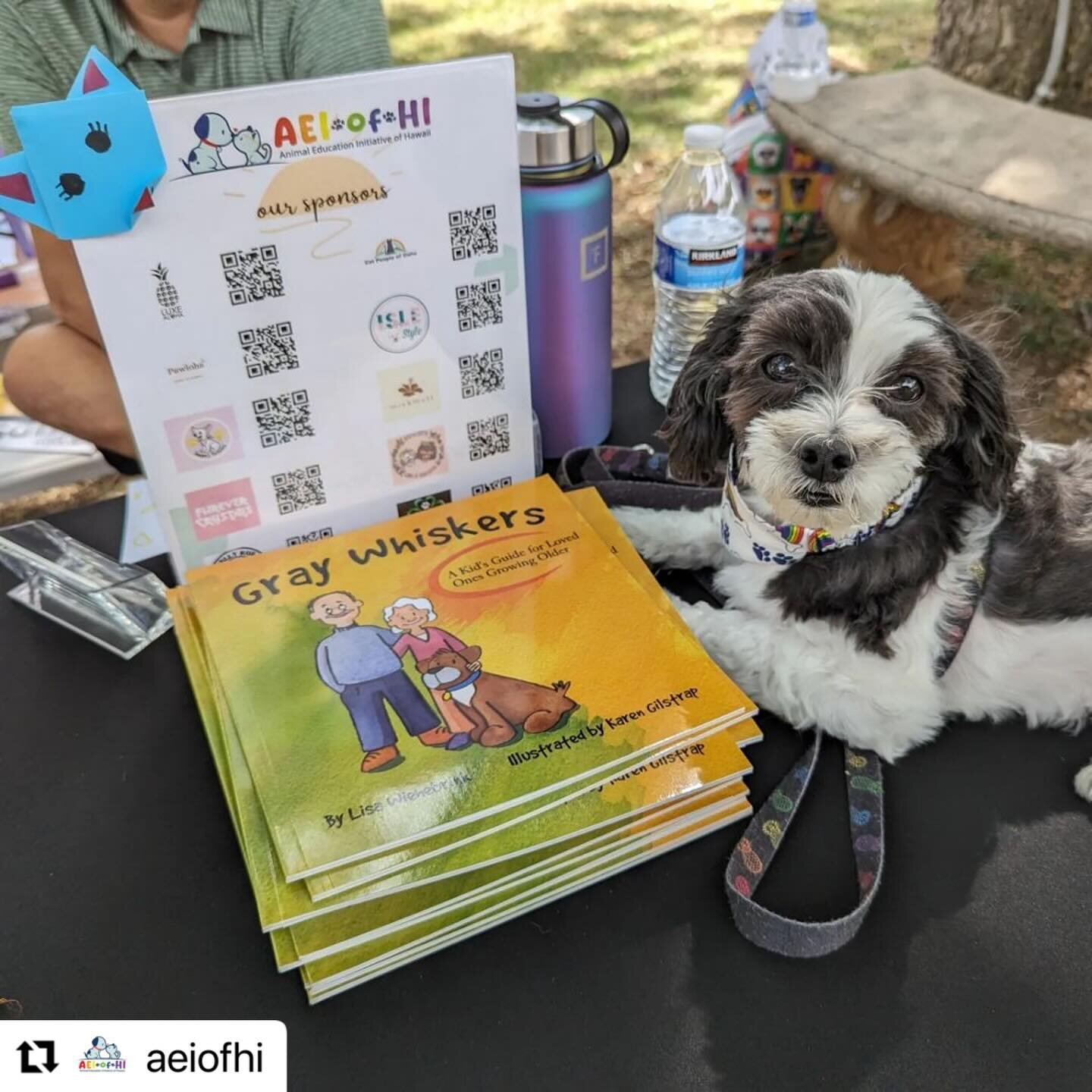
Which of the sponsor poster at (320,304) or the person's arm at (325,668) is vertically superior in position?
the sponsor poster at (320,304)

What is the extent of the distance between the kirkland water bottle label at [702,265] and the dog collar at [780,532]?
1.65 feet

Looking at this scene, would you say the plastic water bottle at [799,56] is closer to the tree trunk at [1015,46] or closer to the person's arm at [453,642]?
the tree trunk at [1015,46]

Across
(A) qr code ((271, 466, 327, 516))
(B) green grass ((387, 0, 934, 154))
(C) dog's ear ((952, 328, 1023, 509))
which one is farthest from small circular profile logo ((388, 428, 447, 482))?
(B) green grass ((387, 0, 934, 154))

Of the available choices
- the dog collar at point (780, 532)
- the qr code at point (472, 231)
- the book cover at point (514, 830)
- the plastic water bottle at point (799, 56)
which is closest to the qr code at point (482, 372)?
the qr code at point (472, 231)

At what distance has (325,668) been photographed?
1.17 meters

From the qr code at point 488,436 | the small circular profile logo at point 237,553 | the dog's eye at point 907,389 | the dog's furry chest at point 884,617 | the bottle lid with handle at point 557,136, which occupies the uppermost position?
the bottle lid with handle at point 557,136

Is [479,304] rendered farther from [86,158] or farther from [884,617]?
[884,617]

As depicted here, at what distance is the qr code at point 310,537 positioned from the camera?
143 centimetres

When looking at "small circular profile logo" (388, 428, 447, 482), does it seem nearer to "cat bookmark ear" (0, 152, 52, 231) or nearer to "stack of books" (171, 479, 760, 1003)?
"stack of books" (171, 479, 760, 1003)

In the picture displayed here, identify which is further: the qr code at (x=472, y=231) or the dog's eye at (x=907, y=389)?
the qr code at (x=472, y=231)

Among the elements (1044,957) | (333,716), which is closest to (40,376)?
(333,716)

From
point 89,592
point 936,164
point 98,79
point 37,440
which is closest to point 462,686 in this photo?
point 89,592

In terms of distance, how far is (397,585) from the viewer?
1.29 meters

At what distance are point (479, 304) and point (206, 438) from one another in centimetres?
42
